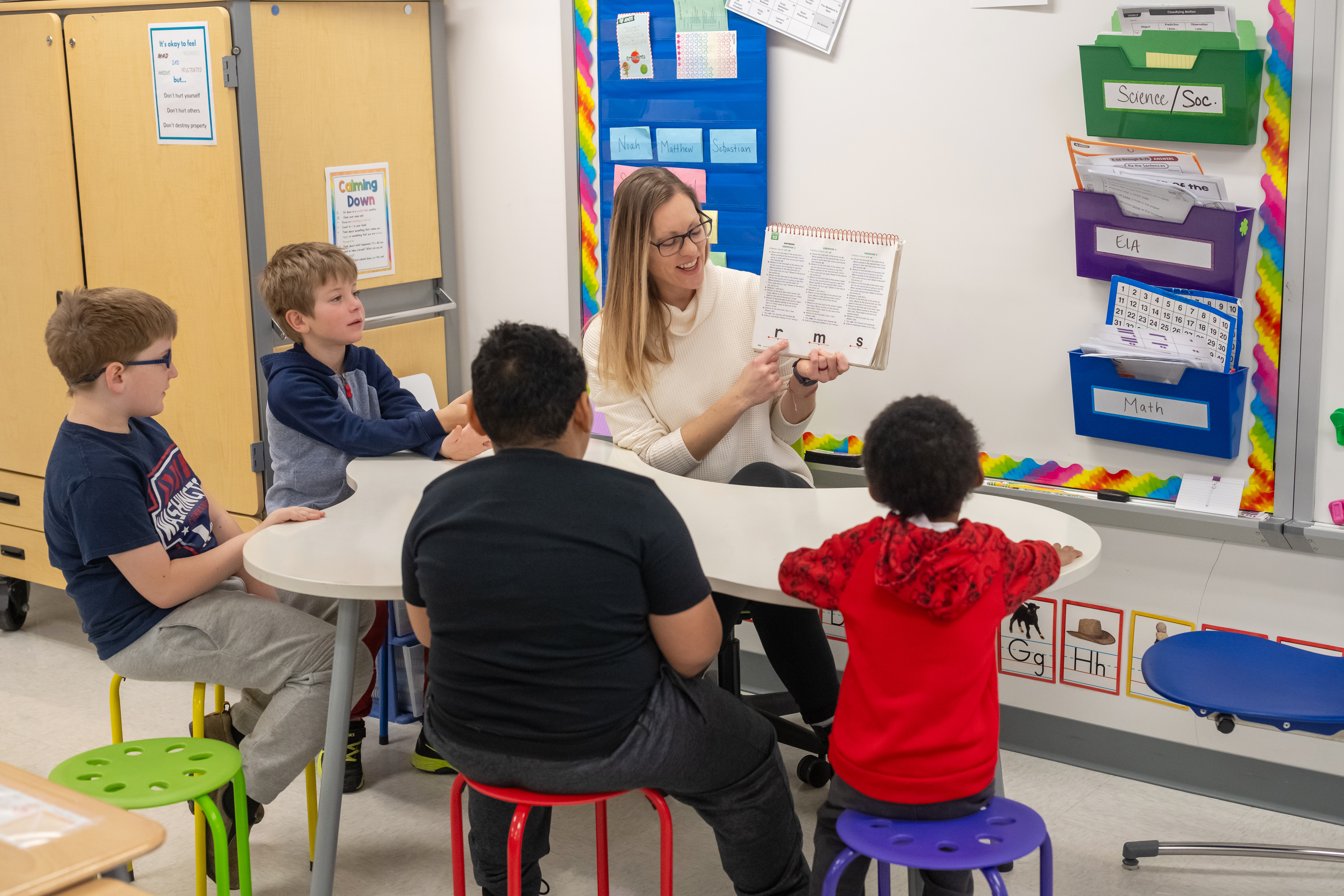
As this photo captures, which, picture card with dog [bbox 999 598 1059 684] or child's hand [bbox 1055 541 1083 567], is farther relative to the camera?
picture card with dog [bbox 999 598 1059 684]

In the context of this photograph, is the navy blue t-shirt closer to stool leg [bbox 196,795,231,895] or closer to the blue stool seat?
stool leg [bbox 196,795,231,895]

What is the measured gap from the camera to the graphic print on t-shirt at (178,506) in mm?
2119

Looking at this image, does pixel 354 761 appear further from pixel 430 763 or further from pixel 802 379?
pixel 802 379

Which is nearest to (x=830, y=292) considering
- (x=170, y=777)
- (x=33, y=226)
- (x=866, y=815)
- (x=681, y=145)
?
(x=681, y=145)

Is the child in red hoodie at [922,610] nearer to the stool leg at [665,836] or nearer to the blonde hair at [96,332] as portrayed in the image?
the stool leg at [665,836]

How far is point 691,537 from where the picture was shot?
5.76ft

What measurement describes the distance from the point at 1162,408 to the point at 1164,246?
32cm

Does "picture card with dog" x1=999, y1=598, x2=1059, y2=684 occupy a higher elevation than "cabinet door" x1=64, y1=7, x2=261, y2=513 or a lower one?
lower

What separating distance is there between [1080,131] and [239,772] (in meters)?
1.98

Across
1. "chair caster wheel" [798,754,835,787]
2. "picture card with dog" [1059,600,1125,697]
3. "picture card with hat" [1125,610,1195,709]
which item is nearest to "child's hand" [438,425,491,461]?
"chair caster wheel" [798,754,835,787]

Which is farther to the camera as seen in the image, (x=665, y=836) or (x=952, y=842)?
(x=665, y=836)

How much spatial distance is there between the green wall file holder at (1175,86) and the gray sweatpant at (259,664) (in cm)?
177

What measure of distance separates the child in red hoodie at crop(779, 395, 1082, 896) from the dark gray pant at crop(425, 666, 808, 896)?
183 mm

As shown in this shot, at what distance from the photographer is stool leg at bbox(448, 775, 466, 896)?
1832 mm
